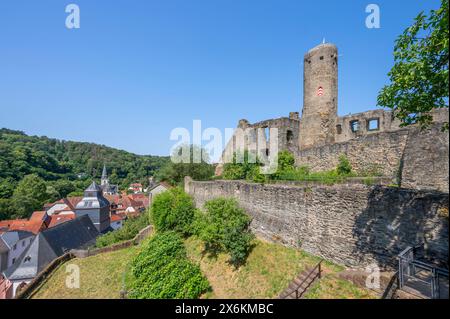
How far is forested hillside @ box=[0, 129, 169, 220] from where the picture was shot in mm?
54688

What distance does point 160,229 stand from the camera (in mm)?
15367

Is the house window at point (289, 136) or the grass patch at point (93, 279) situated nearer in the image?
the grass patch at point (93, 279)

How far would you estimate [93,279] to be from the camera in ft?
41.7

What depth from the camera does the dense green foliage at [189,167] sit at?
82.9 feet

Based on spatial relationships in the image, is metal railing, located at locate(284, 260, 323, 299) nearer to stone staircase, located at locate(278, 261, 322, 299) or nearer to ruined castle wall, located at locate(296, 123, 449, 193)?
stone staircase, located at locate(278, 261, 322, 299)

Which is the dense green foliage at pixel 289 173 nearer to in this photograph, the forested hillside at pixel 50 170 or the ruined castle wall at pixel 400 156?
the ruined castle wall at pixel 400 156

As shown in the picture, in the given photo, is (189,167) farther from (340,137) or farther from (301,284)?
(301,284)

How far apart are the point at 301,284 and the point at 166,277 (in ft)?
17.1

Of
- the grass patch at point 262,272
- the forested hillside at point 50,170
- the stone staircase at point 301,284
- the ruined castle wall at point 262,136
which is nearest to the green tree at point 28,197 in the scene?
the forested hillside at point 50,170

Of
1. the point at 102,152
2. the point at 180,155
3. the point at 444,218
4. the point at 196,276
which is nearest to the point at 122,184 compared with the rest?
the point at 102,152

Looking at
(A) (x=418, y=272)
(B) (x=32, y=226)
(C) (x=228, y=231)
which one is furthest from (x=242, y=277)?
(B) (x=32, y=226)

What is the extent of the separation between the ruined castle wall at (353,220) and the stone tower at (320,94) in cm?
1014
